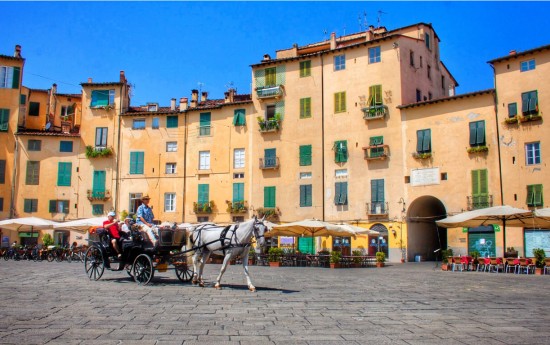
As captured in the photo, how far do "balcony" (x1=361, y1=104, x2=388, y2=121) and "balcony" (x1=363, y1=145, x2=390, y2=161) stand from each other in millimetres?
2330

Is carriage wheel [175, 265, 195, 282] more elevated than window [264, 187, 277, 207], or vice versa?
window [264, 187, 277, 207]

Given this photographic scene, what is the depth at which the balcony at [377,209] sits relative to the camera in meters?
39.6

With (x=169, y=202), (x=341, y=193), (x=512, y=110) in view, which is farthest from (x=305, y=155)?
(x=512, y=110)

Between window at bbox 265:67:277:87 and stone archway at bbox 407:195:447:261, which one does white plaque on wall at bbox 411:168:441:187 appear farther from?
window at bbox 265:67:277:87

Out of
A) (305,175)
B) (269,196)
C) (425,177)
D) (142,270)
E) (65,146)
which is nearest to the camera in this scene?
(142,270)

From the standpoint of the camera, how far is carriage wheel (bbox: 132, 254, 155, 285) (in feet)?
48.4

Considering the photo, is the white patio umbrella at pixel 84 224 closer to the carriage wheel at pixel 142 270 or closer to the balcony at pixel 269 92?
the carriage wheel at pixel 142 270

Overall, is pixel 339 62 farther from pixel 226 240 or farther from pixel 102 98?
pixel 226 240

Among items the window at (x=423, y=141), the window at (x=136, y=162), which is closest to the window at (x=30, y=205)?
the window at (x=136, y=162)

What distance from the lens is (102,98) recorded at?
50.9 meters

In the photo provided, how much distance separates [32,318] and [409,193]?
33.2 metres

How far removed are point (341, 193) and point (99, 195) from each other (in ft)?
75.0

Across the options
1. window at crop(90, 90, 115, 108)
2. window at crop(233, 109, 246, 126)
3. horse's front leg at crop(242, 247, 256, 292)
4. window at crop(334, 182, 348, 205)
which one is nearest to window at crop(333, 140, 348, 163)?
window at crop(334, 182, 348, 205)

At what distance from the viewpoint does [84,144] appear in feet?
164
